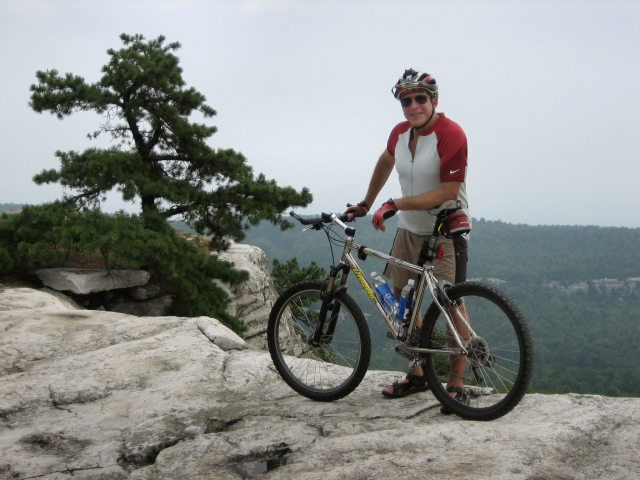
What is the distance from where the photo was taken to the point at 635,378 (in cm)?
3938

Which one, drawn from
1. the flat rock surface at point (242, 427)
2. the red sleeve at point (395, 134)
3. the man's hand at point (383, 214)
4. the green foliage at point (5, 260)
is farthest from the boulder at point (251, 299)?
the man's hand at point (383, 214)

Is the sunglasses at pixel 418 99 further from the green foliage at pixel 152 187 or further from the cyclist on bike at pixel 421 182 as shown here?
the green foliage at pixel 152 187

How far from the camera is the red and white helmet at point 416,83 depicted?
2.72 meters

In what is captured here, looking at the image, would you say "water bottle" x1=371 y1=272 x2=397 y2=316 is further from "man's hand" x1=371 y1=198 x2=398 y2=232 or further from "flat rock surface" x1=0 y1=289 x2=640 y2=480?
"flat rock surface" x1=0 y1=289 x2=640 y2=480

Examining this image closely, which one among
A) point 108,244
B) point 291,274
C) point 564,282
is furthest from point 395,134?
point 564,282

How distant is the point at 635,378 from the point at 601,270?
201 feet

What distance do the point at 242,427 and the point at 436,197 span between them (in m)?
1.67

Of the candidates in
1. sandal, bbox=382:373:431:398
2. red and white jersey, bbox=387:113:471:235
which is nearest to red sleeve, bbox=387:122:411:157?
red and white jersey, bbox=387:113:471:235

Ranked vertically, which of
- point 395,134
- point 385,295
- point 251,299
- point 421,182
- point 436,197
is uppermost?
point 395,134

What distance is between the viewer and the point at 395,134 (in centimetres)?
311

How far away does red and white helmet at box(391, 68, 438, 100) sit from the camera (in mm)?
2721

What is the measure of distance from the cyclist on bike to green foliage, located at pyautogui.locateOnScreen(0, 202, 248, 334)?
6594 mm

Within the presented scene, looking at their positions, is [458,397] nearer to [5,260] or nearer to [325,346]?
[325,346]

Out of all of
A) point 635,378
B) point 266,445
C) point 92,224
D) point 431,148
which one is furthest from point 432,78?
point 635,378
